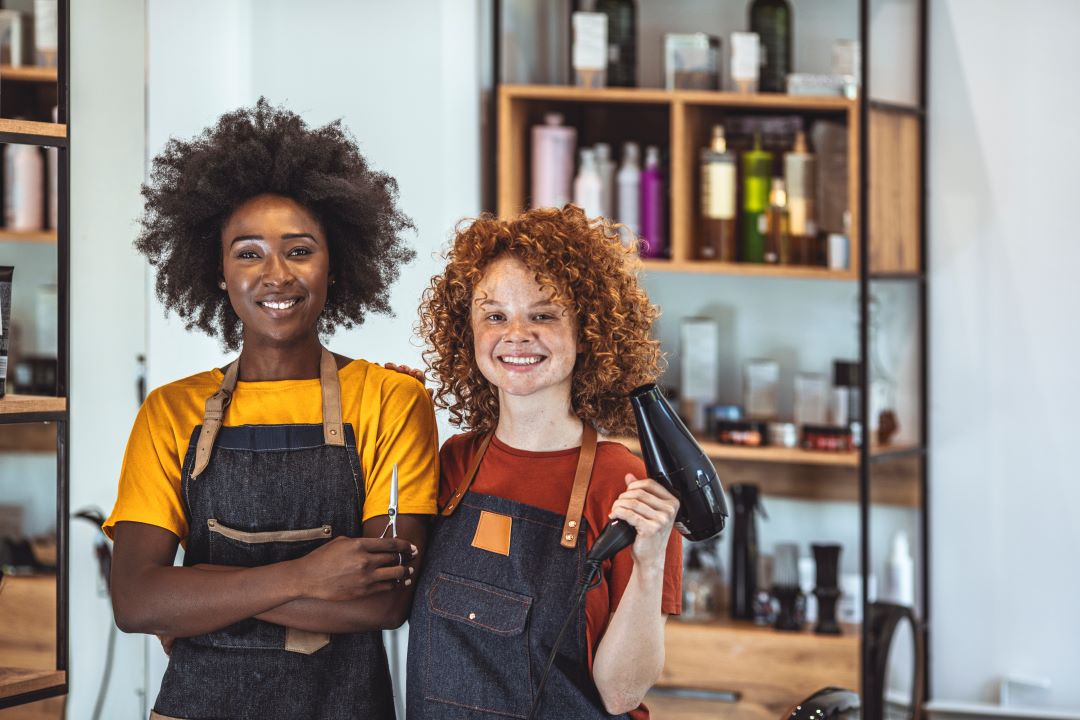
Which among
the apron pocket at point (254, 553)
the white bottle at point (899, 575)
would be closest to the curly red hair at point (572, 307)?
the apron pocket at point (254, 553)

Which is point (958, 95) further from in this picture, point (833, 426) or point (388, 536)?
point (388, 536)

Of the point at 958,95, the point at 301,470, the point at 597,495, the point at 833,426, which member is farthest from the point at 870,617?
the point at 301,470

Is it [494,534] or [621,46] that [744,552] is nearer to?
[621,46]

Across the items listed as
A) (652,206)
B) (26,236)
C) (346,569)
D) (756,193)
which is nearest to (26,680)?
(346,569)

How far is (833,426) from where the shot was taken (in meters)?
2.79

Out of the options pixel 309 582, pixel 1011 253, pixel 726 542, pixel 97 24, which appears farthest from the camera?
pixel 726 542

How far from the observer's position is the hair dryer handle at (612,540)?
1.21m

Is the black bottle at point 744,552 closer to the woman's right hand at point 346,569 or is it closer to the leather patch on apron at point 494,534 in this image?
the leather patch on apron at point 494,534

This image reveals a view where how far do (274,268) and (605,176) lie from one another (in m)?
1.71

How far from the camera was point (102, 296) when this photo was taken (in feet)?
6.82

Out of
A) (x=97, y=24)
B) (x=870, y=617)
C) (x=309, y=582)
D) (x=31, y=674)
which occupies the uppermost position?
(x=97, y=24)

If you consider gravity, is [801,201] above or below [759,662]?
above

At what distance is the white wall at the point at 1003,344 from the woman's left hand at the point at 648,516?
1948mm

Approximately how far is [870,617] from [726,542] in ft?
1.67
